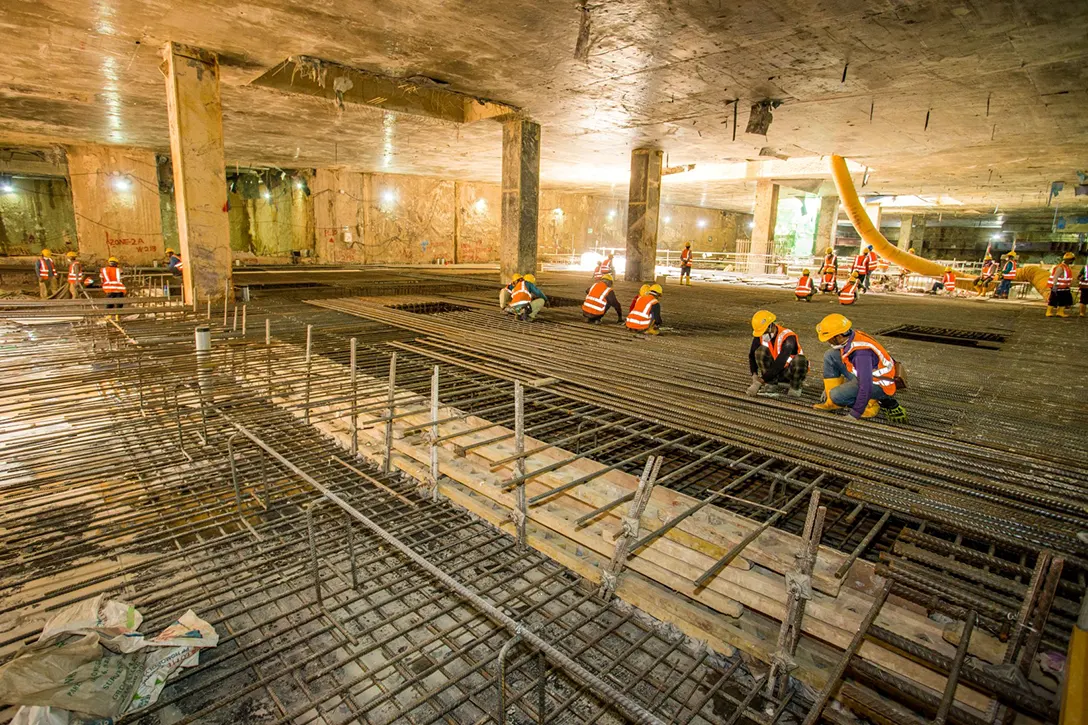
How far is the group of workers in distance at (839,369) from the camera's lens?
449cm

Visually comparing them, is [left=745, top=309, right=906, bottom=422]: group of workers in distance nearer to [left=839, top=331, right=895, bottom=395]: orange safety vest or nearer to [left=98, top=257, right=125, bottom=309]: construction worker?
[left=839, top=331, right=895, bottom=395]: orange safety vest

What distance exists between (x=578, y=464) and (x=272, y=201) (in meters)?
28.0

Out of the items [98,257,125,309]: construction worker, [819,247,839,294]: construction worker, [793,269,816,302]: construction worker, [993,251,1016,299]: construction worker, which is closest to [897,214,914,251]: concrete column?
[993,251,1016,299]: construction worker

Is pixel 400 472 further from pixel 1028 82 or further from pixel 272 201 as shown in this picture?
pixel 272 201

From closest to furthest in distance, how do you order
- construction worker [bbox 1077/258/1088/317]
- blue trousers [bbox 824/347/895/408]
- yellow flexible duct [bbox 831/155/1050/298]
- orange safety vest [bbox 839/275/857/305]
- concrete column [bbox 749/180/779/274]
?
blue trousers [bbox 824/347/895/408], orange safety vest [bbox 839/275/857/305], construction worker [bbox 1077/258/1088/317], yellow flexible duct [bbox 831/155/1050/298], concrete column [bbox 749/180/779/274]

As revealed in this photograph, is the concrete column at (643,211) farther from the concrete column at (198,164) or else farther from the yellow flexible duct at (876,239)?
the concrete column at (198,164)

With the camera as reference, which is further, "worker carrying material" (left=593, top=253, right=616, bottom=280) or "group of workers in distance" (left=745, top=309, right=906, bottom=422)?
"worker carrying material" (left=593, top=253, right=616, bottom=280)

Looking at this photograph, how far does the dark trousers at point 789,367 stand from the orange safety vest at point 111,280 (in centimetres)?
1155

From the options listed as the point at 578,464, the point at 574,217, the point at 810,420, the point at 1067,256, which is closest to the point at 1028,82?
the point at 1067,256

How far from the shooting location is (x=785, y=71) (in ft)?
28.5

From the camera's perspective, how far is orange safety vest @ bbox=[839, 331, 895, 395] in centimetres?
448

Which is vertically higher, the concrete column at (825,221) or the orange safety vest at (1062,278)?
the concrete column at (825,221)

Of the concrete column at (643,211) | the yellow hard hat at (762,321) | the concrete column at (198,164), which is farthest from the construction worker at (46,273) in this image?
the yellow hard hat at (762,321)

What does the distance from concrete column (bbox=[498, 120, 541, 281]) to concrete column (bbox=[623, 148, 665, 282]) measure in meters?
4.82
